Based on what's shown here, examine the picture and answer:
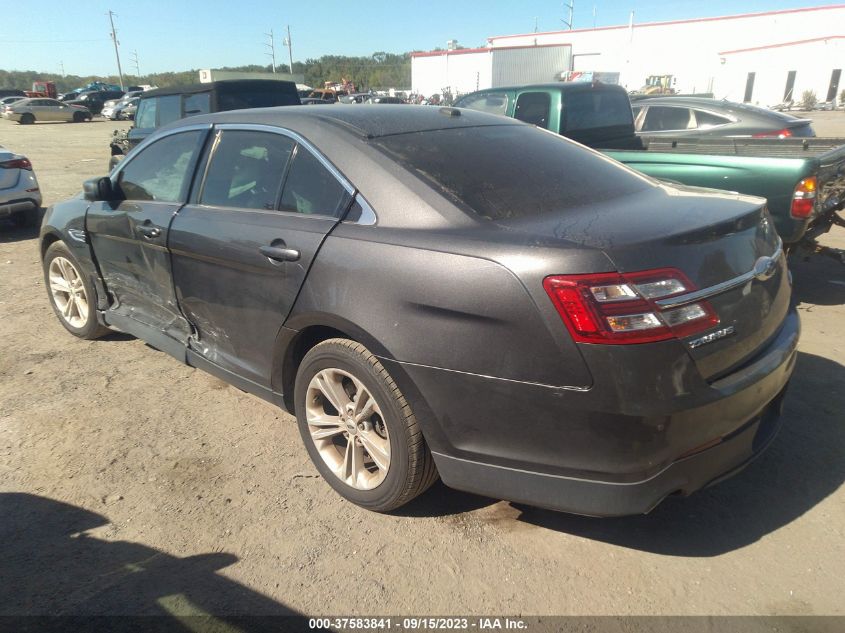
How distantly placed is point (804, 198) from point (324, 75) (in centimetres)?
8650

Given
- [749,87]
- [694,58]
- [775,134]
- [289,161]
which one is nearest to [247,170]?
[289,161]

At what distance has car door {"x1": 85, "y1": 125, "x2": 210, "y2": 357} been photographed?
11.5 ft

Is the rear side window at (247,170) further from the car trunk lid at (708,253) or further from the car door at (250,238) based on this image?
the car trunk lid at (708,253)

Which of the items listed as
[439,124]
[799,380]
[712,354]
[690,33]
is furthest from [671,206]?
[690,33]

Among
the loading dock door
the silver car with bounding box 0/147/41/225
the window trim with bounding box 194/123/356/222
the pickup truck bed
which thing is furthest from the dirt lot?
the loading dock door

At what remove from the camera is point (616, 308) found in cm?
194

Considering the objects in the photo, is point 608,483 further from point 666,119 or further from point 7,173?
point 7,173

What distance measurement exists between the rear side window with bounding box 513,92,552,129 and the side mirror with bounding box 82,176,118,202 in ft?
15.0

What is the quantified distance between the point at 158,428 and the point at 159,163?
64.1 inches

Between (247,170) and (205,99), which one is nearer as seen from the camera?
(247,170)

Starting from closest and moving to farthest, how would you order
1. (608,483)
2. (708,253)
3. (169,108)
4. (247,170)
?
(608,483)
(708,253)
(247,170)
(169,108)

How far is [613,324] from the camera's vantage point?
1.93 m

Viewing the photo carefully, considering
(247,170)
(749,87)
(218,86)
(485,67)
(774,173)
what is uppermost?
(485,67)

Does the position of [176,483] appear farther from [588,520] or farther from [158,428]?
[588,520]
